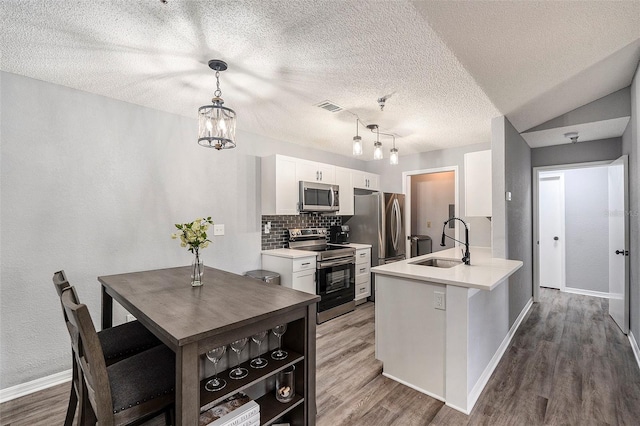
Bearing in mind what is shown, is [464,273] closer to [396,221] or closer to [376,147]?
[376,147]

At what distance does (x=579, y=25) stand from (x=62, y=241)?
3956 mm

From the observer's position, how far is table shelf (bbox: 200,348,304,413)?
1.22m

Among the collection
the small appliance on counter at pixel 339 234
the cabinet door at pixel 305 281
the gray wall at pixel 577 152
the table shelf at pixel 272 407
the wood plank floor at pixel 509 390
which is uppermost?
the gray wall at pixel 577 152

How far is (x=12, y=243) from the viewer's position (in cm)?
217

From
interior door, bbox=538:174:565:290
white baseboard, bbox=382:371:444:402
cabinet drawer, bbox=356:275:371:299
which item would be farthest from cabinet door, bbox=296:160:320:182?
interior door, bbox=538:174:565:290

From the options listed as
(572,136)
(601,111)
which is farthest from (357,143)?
(572,136)

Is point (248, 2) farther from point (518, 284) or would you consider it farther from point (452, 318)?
point (518, 284)

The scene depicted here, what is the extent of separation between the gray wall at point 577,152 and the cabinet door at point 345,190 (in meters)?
2.81

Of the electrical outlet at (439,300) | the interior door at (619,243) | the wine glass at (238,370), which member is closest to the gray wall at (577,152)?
the interior door at (619,243)

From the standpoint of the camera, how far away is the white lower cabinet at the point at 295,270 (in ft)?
11.4

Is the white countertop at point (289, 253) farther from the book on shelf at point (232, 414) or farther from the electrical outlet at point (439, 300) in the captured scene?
the book on shelf at point (232, 414)

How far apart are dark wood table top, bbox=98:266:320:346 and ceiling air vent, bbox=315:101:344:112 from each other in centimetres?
177

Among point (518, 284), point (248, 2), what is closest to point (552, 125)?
point (518, 284)

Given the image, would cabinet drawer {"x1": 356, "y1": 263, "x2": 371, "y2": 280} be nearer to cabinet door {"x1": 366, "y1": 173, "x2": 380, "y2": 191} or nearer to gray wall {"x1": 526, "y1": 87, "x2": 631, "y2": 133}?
cabinet door {"x1": 366, "y1": 173, "x2": 380, "y2": 191}
